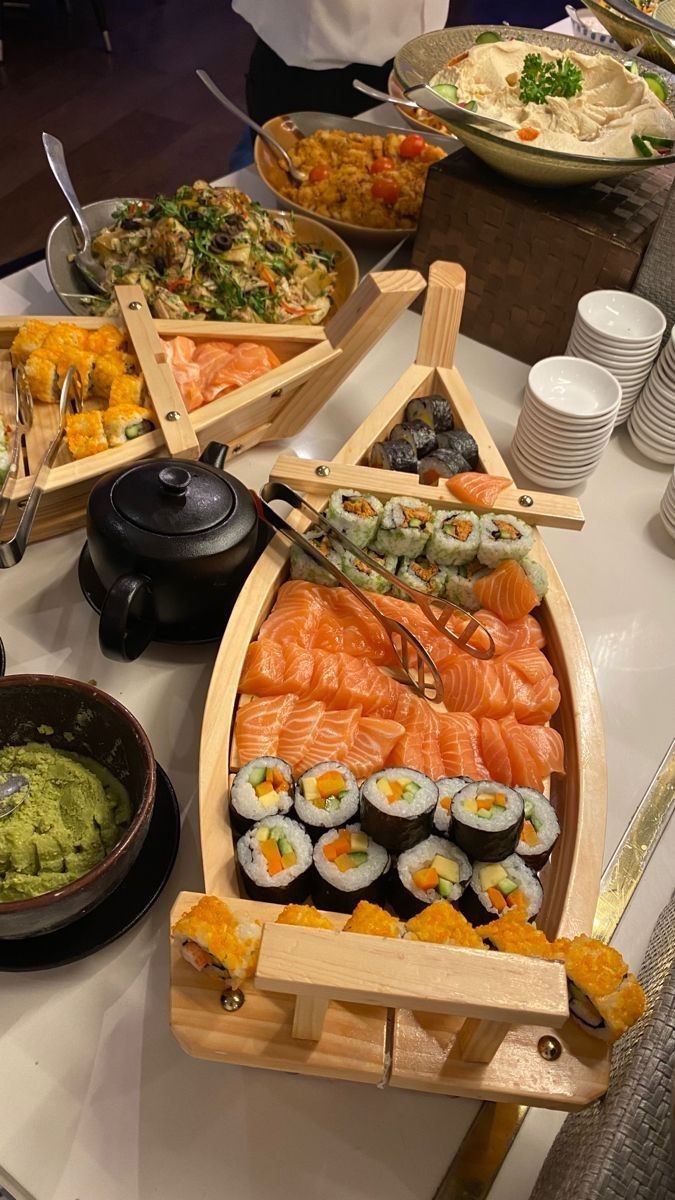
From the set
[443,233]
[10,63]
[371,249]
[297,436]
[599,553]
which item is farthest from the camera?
[10,63]

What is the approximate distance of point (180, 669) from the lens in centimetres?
139

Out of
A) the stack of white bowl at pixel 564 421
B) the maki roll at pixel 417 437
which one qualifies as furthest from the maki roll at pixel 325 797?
the stack of white bowl at pixel 564 421

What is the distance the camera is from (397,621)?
1.32m

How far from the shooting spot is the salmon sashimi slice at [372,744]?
46.4 inches

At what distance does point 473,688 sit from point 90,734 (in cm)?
56

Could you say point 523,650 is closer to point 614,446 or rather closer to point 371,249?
point 614,446

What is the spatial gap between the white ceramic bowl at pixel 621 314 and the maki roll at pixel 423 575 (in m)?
0.70

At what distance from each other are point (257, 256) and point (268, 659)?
1072 mm

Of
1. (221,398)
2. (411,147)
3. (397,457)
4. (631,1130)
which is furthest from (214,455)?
(411,147)

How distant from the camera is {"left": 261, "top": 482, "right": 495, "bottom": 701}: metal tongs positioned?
1298mm

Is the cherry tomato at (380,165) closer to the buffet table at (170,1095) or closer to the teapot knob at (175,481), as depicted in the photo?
the teapot knob at (175,481)

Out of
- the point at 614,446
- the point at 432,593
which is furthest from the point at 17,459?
the point at 614,446

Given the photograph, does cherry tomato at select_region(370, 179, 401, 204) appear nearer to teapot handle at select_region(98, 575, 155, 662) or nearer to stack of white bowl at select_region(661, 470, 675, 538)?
stack of white bowl at select_region(661, 470, 675, 538)

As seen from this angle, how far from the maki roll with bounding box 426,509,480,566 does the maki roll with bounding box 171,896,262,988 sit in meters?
0.69
